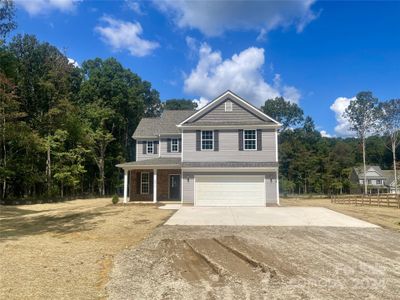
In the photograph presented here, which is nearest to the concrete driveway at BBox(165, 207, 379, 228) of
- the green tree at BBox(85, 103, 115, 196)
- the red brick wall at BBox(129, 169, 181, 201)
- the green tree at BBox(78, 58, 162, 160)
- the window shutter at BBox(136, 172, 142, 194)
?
the red brick wall at BBox(129, 169, 181, 201)

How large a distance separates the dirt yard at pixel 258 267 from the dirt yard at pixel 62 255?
48 centimetres

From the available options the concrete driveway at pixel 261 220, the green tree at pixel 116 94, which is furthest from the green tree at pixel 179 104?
the concrete driveway at pixel 261 220

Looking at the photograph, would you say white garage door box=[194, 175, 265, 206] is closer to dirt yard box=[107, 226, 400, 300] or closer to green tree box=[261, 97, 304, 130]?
dirt yard box=[107, 226, 400, 300]

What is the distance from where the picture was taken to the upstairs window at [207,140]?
805 inches

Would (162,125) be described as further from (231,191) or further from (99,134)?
(99,134)

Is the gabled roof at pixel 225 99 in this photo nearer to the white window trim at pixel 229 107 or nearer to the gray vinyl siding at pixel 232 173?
the white window trim at pixel 229 107

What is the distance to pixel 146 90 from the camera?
53.2m

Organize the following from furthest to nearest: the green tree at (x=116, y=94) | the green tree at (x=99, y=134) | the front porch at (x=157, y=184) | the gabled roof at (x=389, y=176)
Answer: the gabled roof at (x=389, y=176), the green tree at (x=116, y=94), the green tree at (x=99, y=134), the front porch at (x=157, y=184)

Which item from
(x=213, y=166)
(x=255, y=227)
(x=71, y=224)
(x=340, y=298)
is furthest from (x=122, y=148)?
(x=340, y=298)

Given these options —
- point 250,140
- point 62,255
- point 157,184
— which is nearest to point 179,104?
point 157,184

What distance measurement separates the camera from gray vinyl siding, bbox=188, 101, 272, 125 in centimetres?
2058

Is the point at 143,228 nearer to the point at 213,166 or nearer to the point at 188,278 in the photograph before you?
the point at 188,278

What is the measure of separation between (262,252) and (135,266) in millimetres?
3258

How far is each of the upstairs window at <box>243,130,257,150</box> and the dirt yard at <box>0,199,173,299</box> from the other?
9.06m
